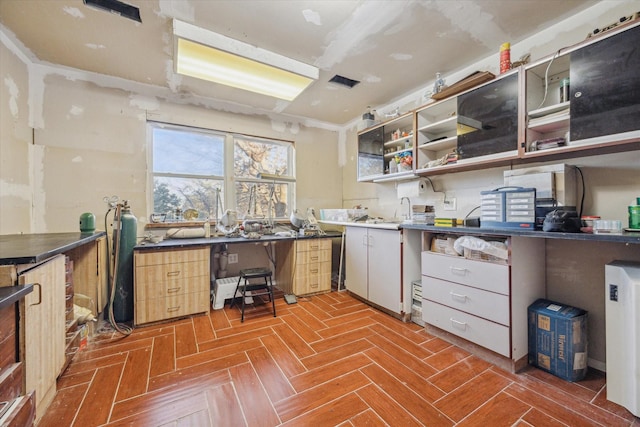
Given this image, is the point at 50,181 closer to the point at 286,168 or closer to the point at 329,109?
the point at 286,168

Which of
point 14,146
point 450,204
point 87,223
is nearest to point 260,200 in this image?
point 87,223

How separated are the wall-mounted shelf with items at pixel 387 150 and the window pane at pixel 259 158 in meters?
1.16

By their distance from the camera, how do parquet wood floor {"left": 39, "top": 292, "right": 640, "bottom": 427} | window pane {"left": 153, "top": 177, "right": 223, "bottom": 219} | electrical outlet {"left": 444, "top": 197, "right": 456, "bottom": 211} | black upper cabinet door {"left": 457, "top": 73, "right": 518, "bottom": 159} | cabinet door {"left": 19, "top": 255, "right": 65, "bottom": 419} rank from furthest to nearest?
window pane {"left": 153, "top": 177, "right": 223, "bottom": 219} → electrical outlet {"left": 444, "top": 197, "right": 456, "bottom": 211} → black upper cabinet door {"left": 457, "top": 73, "right": 518, "bottom": 159} → parquet wood floor {"left": 39, "top": 292, "right": 640, "bottom": 427} → cabinet door {"left": 19, "top": 255, "right": 65, "bottom": 419}

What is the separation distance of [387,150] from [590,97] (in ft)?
6.01

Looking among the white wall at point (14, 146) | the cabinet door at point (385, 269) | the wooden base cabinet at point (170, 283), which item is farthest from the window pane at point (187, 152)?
the cabinet door at point (385, 269)

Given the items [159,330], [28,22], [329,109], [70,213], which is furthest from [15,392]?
[329,109]

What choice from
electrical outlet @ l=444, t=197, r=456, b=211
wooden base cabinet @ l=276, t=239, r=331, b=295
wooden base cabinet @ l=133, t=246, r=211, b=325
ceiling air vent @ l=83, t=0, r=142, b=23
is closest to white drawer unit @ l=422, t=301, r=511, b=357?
electrical outlet @ l=444, t=197, r=456, b=211

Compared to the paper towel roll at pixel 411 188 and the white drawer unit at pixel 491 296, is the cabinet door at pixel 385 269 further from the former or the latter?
the paper towel roll at pixel 411 188

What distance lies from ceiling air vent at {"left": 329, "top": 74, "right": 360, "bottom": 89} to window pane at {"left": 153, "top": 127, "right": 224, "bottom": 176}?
1.64 metres

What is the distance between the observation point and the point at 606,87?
1407 millimetres

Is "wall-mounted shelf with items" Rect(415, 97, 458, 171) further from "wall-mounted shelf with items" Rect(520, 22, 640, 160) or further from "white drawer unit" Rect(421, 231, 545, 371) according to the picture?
"white drawer unit" Rect(421, 231, 545, 371)

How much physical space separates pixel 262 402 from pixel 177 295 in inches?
59.1

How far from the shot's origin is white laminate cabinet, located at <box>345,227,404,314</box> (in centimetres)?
239

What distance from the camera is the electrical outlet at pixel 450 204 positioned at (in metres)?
2.50
